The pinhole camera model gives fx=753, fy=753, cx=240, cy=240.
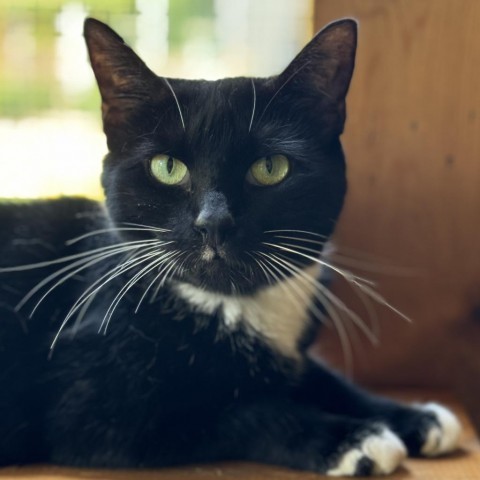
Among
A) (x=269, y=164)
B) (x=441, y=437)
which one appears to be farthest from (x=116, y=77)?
(x=441, y=437)

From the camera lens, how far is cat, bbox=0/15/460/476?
105 centimetres

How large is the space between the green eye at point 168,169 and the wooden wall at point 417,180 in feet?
1.62

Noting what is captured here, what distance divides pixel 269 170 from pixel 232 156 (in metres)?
0.07

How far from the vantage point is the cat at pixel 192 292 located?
1051 mm

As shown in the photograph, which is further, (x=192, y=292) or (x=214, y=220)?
(x=192, y=292)

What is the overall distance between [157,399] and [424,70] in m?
0.80

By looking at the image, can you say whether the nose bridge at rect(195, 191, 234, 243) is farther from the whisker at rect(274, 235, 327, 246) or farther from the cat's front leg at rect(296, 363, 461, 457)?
the cat's front leg at rect(296, 363, 461, 457)

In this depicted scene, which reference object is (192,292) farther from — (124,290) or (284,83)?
(284,83)

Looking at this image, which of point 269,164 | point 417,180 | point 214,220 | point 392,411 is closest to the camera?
point 214,220

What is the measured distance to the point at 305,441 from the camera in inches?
41.7

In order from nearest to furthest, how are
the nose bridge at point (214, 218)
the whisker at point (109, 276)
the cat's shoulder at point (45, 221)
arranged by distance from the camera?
the nose bridge at point (214, 218)
the whisker at point (109, 276)
the cat's shoulder at point (45, 221)

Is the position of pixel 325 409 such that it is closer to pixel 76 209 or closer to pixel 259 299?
pixel 259 299

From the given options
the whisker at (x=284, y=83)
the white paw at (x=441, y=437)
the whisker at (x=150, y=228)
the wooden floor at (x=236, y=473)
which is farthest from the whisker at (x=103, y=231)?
the white paw at (x=441, y=437)

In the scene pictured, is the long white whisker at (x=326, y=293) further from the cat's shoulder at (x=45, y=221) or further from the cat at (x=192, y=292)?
the cat's shoulder at (x=45, y=221)
